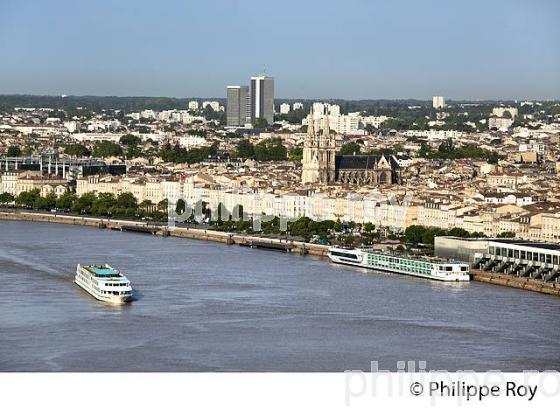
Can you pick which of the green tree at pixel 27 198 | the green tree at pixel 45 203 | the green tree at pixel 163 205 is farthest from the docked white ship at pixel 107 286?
the green tree at pixel 27 198

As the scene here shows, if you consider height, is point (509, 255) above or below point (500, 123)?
below

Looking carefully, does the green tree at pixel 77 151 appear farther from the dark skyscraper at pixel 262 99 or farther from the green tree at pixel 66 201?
the dark skyscraper at pixel 262 99

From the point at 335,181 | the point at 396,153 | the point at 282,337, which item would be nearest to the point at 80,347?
the point at 282,337

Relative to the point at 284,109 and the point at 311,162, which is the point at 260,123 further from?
the point at 311,162

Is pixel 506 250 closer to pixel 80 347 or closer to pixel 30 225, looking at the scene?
pixel 80 347

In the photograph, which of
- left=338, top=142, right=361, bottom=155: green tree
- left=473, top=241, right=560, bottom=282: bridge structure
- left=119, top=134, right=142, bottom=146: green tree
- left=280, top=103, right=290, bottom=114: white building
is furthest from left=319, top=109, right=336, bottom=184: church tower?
left=280, top=103, right=290, bottom=114: white building

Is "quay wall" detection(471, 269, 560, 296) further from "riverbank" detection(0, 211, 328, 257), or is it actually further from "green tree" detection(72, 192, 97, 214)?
"green tree" detection(72, 192, 97, 214)

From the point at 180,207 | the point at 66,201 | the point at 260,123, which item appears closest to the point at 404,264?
the point at 180,207
